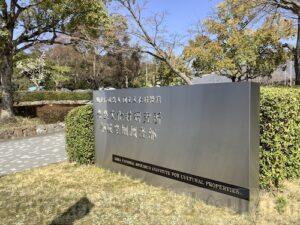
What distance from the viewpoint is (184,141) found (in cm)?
505

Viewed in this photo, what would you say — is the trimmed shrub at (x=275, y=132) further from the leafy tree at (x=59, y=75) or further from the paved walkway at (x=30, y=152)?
the leafy tree at (x=59, y=75)

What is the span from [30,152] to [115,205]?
527cm

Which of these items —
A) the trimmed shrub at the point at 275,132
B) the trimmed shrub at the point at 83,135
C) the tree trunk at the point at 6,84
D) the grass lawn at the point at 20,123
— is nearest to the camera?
the trimmed shrub at the point at 275,132

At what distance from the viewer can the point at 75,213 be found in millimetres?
4551

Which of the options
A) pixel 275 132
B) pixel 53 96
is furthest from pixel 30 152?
pixel 53 96

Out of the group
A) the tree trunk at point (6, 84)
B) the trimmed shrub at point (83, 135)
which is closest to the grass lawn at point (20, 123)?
the tree trunk at point (6, 84)

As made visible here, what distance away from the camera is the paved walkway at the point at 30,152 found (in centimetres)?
782

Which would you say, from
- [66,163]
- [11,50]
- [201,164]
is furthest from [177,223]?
[11,50]

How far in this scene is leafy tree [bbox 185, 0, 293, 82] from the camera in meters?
20.7

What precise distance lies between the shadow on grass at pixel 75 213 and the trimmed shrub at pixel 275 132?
2.24m

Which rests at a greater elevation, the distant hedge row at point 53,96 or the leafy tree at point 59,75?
the leafy tree at point 59,75

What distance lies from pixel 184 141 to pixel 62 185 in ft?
6.83

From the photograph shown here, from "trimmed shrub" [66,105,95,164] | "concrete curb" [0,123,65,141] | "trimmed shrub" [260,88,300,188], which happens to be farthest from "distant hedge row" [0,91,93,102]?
"trimmed shrub" [260,88,300,188]

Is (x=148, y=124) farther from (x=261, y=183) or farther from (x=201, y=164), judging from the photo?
(x=261, y=183)
